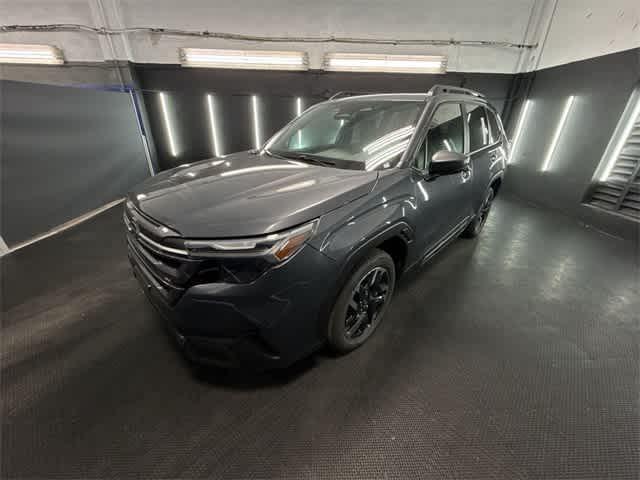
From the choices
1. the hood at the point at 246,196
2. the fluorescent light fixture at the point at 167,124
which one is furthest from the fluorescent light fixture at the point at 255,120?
the hood at the point at 246,196

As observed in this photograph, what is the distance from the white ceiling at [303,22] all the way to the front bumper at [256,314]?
5.15m

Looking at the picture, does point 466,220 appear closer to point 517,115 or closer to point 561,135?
point 561,135

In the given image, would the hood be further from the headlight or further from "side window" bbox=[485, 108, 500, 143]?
"side window" bbox=[485, 108, 500, 143]

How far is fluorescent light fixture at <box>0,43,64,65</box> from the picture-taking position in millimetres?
4602

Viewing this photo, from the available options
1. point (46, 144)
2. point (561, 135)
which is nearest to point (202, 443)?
point (46, 144)

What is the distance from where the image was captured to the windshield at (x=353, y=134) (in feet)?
5.22

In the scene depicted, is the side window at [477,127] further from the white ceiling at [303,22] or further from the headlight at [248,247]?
the white ceiling at [303,22]

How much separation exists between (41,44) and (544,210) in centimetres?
968

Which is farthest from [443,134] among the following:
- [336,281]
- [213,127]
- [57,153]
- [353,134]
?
[213,127]

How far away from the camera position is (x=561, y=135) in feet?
13.9

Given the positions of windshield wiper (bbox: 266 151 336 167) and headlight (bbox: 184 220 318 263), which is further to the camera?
windshield wiper (bbox: 266 151 336 167)

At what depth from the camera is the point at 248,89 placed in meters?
5.07

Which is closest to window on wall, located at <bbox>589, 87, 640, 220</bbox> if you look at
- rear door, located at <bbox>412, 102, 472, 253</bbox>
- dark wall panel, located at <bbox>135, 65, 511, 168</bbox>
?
dark wall panel, located at <bbox>135, 65, 511, 168</bbox>

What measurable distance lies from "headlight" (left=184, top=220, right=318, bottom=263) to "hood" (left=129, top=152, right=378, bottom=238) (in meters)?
0.03
